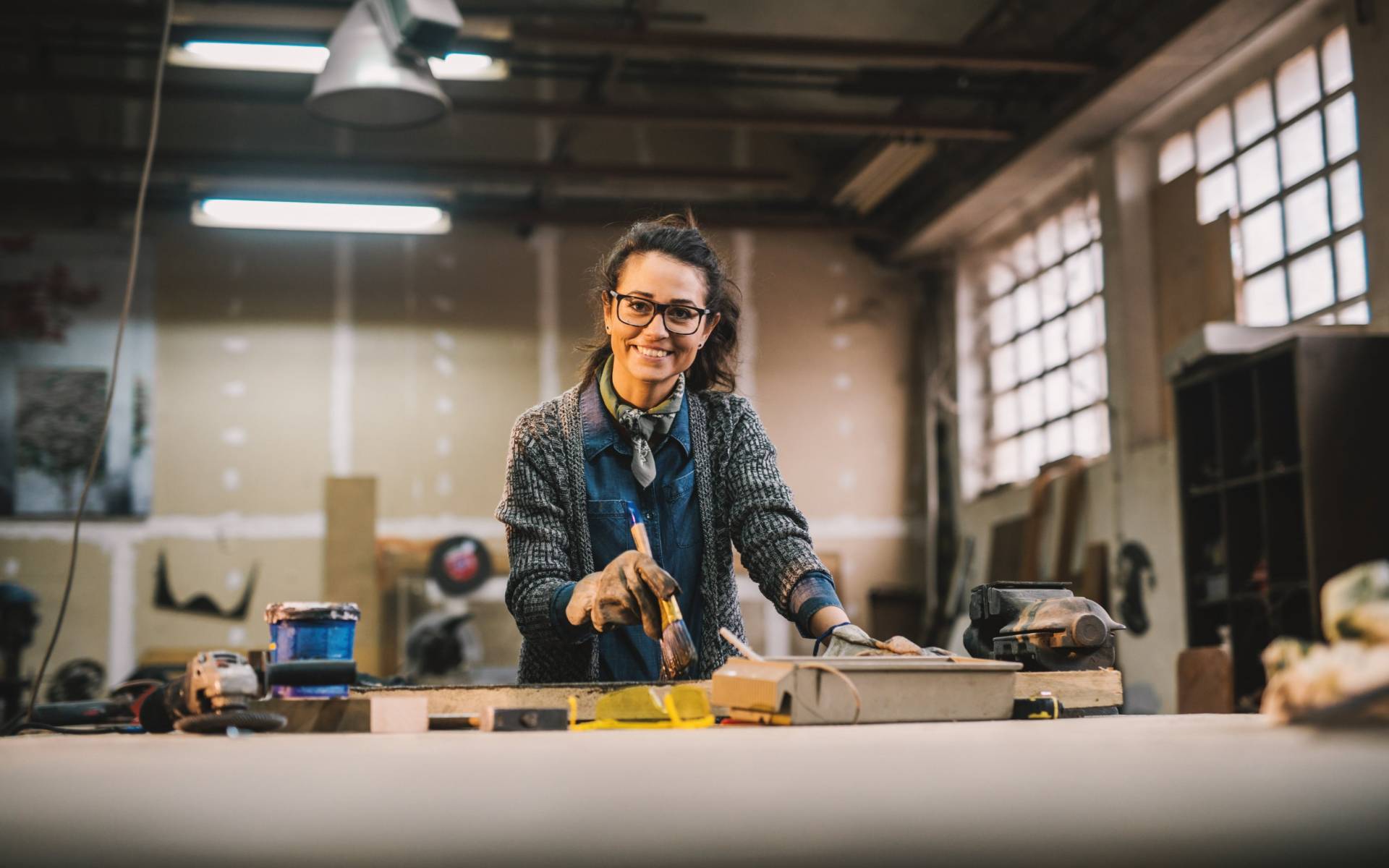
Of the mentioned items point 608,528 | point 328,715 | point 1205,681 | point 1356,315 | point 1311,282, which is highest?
point 1311,282

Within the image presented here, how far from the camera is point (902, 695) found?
51.5 inches

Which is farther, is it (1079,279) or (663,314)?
(1079,279)

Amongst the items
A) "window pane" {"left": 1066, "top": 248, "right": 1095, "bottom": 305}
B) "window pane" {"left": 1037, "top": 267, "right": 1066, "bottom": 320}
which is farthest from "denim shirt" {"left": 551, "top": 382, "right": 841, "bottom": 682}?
"window pane" {"left": 1037, "top": 267, "right": 1066, "bottom": 320}

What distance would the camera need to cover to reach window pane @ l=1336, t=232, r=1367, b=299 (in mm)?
4949

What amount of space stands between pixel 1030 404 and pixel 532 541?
5967 mm

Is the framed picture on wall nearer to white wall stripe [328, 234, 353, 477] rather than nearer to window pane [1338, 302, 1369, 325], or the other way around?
white wall stripe [328, 234, 353, 477]

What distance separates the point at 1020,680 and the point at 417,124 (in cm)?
364

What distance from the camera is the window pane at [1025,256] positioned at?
7602 mm

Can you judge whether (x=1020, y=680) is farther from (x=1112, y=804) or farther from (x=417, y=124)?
(x=417, y=124)

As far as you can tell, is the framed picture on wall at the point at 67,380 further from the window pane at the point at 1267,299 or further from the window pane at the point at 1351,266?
the window pane at the point at 1351,266

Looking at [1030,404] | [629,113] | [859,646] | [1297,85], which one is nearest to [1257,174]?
[1297,85]

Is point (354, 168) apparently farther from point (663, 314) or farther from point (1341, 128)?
point (663, 314)

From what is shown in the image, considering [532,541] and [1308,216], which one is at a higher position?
[1308,216]

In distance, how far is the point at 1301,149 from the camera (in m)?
5.33
